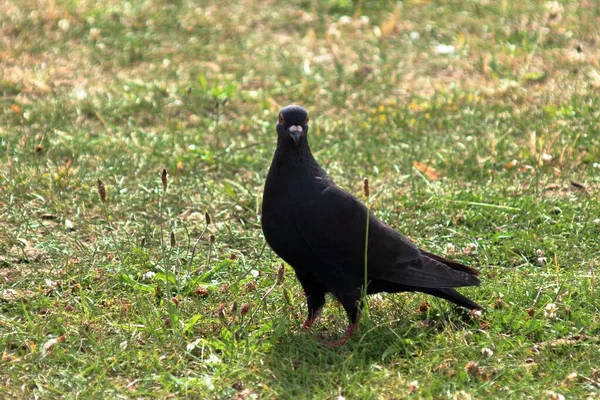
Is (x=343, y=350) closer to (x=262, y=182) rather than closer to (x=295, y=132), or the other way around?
(x=295, y=132)

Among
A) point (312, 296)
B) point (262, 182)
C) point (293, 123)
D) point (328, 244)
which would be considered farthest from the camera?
point (262, 182)

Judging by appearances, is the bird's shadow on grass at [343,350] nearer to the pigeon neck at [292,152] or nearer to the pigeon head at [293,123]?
the pigeon neck at [292,152]

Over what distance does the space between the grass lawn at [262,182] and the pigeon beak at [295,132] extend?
754mm

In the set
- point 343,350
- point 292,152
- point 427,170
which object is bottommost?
point 427,170

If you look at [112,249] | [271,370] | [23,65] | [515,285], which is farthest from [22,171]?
[515,285]

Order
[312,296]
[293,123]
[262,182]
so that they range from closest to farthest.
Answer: [293,123]
[312,296]
[262,182]

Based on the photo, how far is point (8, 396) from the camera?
146 inches

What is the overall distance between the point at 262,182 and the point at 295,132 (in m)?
2.19

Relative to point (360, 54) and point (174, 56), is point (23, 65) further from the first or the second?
point (360, 54)

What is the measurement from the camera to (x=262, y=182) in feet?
21.0

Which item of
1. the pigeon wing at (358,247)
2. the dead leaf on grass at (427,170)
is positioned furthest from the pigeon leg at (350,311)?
the dead leaf on grass at (427,170)

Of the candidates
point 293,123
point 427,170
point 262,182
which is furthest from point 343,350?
point 427,170

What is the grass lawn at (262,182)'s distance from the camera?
13.1 ft

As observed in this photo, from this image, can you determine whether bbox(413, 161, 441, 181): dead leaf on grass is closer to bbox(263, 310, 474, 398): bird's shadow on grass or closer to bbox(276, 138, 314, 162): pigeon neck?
bbox(263, 310, 474, 398): bird's shadow on grass
